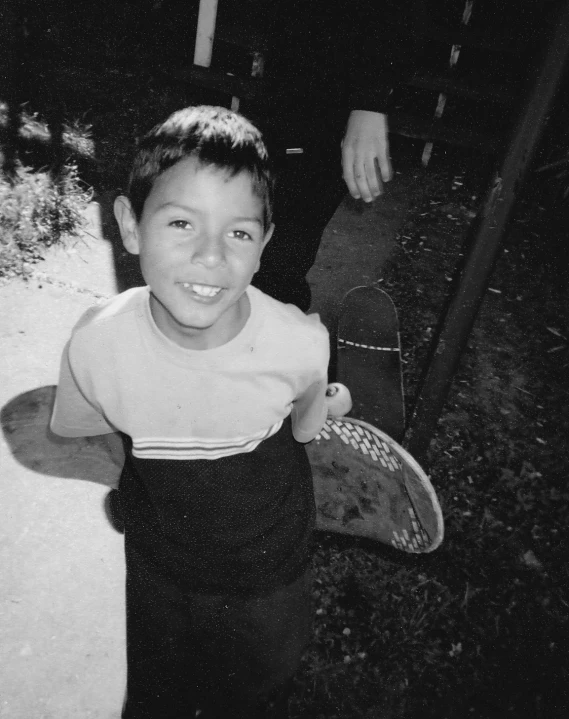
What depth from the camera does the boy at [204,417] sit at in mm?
1185

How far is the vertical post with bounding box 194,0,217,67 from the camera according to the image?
150 inches

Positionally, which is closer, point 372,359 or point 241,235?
point 241,235

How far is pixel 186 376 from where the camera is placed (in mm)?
1302

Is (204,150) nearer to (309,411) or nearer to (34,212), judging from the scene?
(309,411)

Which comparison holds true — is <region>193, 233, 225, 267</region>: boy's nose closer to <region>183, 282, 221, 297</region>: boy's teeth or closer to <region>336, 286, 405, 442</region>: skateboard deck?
<region>183, 282, 221, 297</region>: boy's teeth

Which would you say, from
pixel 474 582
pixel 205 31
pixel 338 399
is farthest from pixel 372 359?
pixel 205 31

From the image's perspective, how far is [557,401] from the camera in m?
2.91

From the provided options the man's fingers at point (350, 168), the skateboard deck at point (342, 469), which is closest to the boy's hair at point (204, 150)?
the man's fingers at point (350, 168)

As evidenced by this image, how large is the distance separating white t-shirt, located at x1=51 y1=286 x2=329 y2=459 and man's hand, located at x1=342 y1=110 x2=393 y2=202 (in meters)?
0.49

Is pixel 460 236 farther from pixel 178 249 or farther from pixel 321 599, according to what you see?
pixel 178 249

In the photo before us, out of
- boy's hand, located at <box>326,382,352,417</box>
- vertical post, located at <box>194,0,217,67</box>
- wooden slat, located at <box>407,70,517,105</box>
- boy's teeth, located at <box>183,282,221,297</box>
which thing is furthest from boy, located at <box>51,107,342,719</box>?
wooden slat, located at <box>407,70,517,105</box>

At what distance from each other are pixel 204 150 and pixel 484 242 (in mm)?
842

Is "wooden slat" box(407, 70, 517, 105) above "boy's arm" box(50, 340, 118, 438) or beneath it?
above

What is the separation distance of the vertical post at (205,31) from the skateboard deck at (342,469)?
3.08m
